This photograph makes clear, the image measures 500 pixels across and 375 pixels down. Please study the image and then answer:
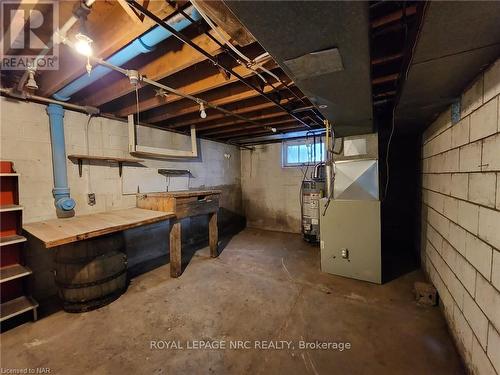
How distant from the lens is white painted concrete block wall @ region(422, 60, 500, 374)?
1205 mm

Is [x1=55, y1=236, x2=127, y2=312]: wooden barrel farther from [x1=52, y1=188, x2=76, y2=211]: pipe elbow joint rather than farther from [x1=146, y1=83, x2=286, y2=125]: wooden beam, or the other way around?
[x1=146, y1=83, x2=286, y2=125]: wooden beam

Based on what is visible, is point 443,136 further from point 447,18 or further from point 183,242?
point 183,242

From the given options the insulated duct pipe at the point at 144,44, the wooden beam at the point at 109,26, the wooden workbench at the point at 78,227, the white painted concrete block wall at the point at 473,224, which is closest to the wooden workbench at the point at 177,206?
the wooden workbench at the point at 78,227

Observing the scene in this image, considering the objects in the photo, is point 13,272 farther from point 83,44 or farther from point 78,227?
point 83,44

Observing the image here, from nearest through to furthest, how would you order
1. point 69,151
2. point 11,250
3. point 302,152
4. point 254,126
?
point 11,250 → point 69,151 → point 254,126 → point 302,152

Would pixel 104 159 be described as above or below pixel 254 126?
below

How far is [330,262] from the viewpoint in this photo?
9.51ft

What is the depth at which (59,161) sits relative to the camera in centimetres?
247

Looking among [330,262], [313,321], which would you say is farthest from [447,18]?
[330,262]

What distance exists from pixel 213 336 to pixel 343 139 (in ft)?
8.88

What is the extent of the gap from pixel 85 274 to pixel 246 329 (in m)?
1.64

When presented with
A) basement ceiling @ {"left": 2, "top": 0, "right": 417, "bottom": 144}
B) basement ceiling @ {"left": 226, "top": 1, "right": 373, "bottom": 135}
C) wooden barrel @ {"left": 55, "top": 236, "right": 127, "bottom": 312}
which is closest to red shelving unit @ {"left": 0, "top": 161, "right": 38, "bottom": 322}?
wooden barrel @ {"left": 55, "top": 236, "right": 127, "bottom": 312}

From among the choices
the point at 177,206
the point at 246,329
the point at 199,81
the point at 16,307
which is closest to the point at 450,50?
the point at 199,81

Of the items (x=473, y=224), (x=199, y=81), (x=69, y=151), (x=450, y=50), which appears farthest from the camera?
(x=69, y=151)
